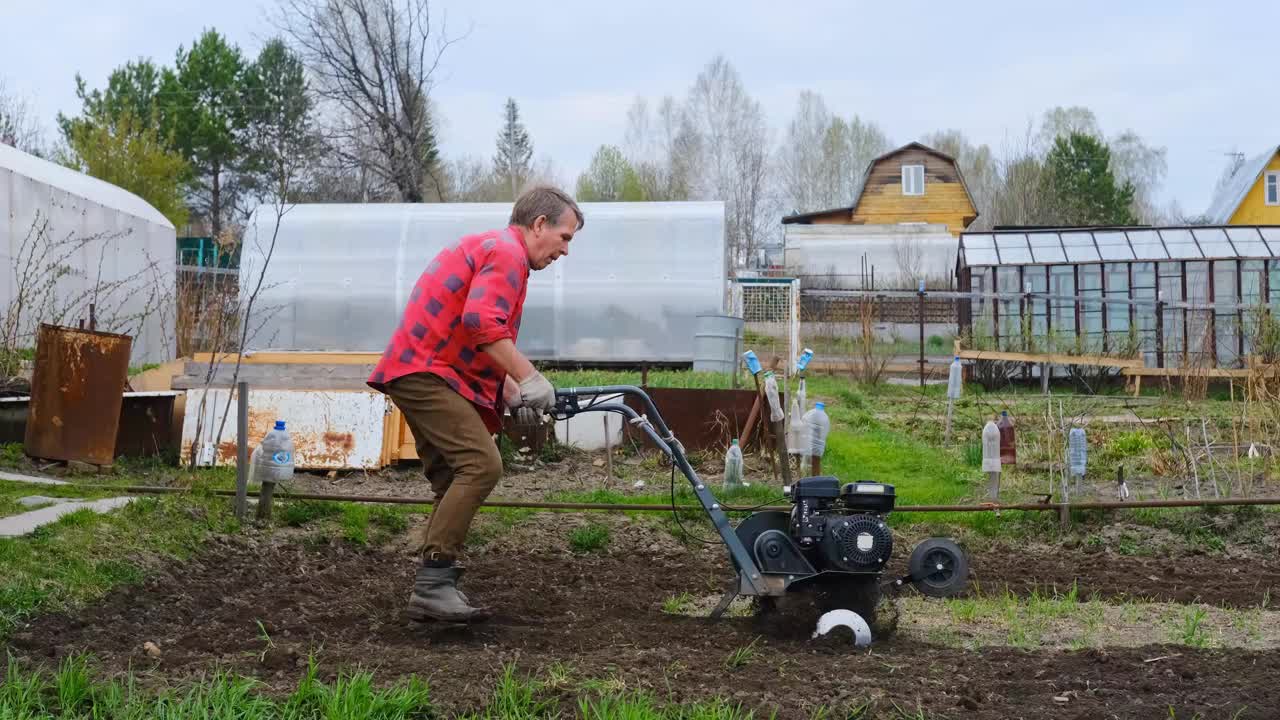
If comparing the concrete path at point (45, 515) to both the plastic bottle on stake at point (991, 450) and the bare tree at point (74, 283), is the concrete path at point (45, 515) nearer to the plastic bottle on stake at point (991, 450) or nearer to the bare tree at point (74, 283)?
the plastic bottle on stake at point (991, 450)

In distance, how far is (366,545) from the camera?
7.52 meters

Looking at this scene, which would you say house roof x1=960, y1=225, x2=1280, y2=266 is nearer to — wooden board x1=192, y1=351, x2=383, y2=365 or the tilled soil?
wooden board x1=192, y1=351, x2=383, y2=365

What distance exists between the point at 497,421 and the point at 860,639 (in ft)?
→ 5.76

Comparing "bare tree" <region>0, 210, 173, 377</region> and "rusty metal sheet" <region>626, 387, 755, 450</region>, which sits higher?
"bare tree" <region>0, 210, 173, 377</region>

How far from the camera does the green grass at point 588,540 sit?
25.6ft

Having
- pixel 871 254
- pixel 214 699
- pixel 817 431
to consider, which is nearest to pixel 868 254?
pixel 871 254

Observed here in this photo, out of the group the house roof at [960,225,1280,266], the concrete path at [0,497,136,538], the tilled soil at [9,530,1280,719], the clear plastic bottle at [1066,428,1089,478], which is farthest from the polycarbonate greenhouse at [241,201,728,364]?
the tilled soil at [9,530,1280,719]

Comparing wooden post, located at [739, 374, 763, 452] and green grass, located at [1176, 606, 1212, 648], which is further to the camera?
wooden post, located at [739, 374, 763, 452]

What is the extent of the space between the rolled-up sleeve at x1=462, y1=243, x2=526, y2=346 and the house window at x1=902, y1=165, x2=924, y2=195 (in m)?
46.6

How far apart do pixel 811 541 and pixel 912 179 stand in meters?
46.4

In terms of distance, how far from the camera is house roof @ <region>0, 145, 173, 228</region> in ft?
55.3

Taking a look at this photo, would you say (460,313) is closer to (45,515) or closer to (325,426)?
(45,515)

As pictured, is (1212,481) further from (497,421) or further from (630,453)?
(497,421)

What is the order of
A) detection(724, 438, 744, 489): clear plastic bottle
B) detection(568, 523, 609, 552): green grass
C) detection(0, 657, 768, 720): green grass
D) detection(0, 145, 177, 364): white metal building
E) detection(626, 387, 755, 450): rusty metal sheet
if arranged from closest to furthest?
detection(0, 657, 768, 720): green grass
detection(568, 523, 609, 552): green grass
detection(724, 438, 744, 489): clear plastic bottle
detection(626, 387, 755, 450): rusty metal sheet
detection(0, 145, 177, 364): white metal building
